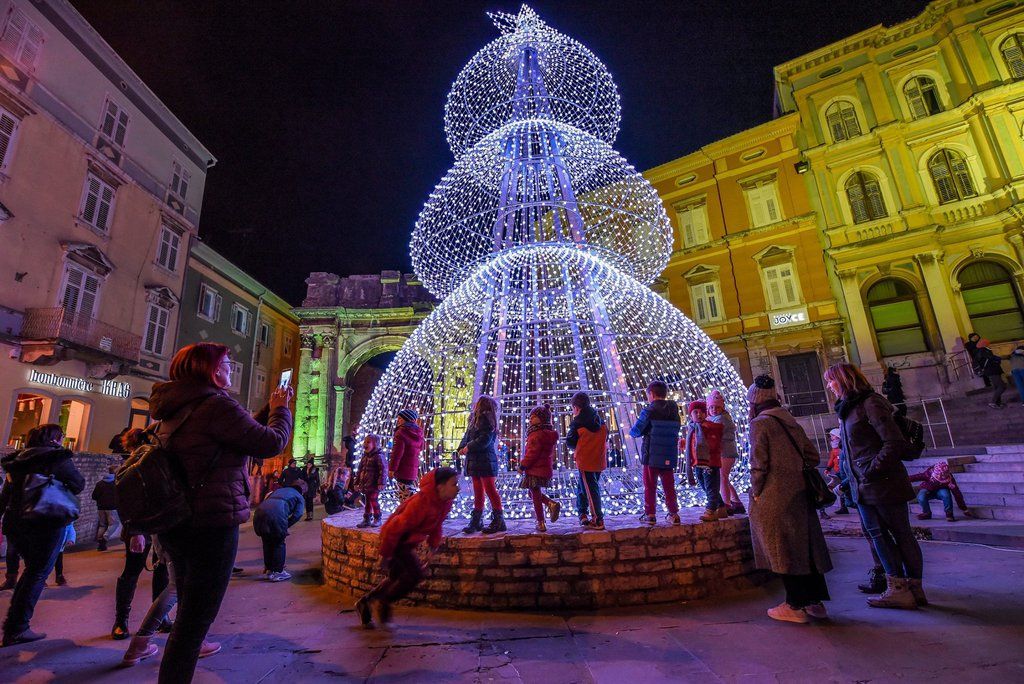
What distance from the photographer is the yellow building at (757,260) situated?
17188 millimetres

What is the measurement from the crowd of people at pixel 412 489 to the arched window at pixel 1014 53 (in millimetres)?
20172

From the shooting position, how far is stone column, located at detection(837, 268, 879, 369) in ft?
52.7

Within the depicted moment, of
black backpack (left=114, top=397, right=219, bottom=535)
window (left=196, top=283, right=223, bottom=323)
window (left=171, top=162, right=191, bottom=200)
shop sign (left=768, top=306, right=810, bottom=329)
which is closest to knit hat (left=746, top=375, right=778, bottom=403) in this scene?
black backpack (left=114, top=397, right=219, bottom=535)

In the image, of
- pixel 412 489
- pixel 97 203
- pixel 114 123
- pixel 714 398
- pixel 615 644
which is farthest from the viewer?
pixel 114 123

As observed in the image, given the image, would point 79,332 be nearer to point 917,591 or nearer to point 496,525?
point 496,525

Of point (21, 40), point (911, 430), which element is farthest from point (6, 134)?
point (911, 430)

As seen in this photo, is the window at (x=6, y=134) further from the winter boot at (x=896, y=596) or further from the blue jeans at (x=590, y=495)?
the winter boot at (x=896, y=596)

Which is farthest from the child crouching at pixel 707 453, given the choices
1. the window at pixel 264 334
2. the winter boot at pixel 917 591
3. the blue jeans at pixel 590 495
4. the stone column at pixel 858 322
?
the window at pixel 264 334

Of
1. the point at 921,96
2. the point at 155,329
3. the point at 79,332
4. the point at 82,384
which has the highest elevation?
the point at 921,96

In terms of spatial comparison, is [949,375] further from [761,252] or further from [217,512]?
[217,512]

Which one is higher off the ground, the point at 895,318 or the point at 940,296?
the point at 940,296

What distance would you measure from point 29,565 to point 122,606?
30.2 inches

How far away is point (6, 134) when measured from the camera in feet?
38.2

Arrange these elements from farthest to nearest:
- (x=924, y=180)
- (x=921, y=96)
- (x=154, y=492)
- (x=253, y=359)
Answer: (x=253, y=359) → (x=921, y=96) → (x=924, y=180) → (x=154, y=492)
